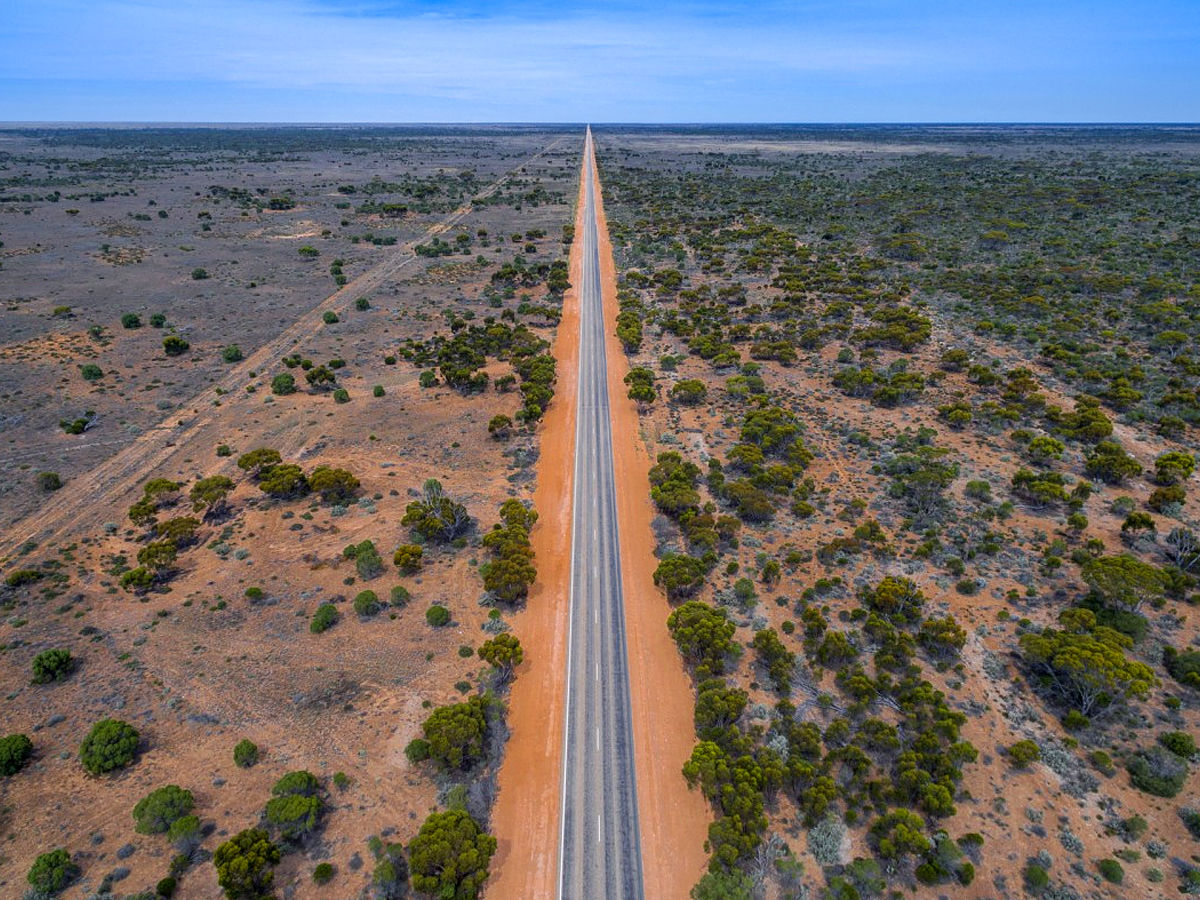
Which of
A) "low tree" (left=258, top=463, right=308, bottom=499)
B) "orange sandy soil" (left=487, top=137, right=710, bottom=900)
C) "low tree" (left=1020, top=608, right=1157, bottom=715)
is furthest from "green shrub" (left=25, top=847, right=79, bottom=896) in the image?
"low tree" (left=1020, top=608, right=1157, bottom=715)

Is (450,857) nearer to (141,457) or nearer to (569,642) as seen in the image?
(569,642)

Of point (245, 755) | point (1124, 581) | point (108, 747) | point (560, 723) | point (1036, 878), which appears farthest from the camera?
point (1124, 581)

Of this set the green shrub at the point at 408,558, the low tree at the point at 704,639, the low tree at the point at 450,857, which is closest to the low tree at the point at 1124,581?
the low tree at the point at 704,639

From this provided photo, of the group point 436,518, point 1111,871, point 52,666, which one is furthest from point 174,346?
point 1111,871

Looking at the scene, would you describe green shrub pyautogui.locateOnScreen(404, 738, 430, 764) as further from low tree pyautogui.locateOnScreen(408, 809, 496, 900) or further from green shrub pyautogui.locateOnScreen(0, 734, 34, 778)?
green shrub pyautogui.locateOnScreen(0, 734, 34, 778)

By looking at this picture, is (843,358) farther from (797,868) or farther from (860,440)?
(797,868)
